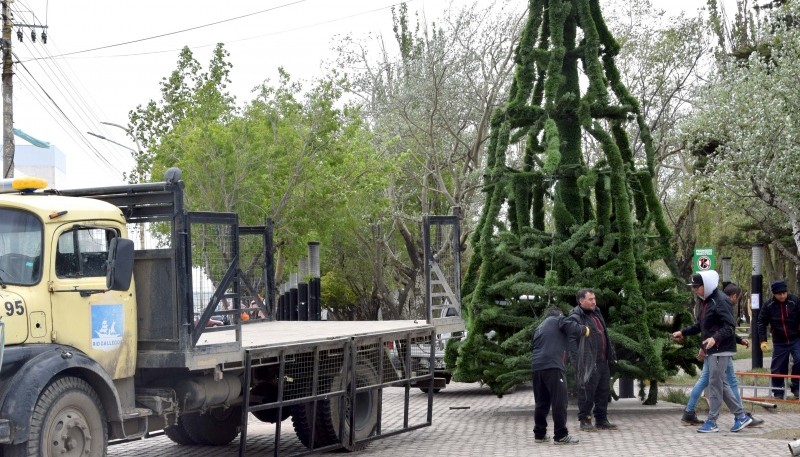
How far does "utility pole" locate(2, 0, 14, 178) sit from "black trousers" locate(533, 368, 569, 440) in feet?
43.8

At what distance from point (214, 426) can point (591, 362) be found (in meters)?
4.60

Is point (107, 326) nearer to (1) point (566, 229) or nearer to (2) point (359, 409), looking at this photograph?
(2) point (359, 409)

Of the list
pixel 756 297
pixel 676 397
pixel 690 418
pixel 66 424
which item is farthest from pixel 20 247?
pixel 756 297

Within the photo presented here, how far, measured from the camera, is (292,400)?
37.2 feet

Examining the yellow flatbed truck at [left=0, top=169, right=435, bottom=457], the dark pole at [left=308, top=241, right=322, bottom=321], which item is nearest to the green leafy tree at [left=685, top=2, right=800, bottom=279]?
the dark pole at [left=308, top=241, right=322, bottom=321]

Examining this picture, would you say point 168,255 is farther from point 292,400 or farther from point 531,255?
point 531,255

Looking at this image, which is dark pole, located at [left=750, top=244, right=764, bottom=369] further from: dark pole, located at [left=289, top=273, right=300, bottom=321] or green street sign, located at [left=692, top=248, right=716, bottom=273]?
dark pole, located at [left=289, top=273, right=300, bottom=321]

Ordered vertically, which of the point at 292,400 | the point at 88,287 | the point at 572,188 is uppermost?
the point at 572,188

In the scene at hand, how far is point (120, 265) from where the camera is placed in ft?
29.7

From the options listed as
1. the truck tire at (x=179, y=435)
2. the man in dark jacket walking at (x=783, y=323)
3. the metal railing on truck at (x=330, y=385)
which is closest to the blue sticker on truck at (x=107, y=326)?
the metal railing on truck at (x=330, y=385)

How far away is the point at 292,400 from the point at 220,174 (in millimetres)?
16745

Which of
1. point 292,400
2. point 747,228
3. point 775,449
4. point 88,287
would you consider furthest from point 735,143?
point 88,287

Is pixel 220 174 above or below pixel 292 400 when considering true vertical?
above

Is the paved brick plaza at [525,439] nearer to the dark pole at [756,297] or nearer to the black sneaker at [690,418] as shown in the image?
the black sneaker at [690,418]
